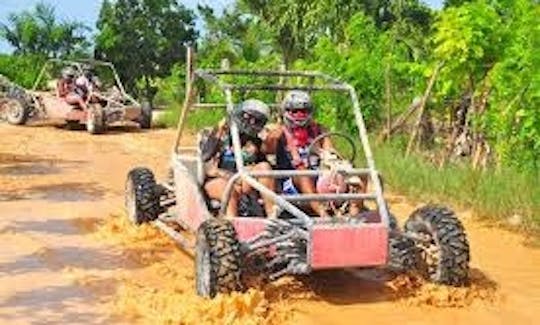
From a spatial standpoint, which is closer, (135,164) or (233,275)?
(233,275)

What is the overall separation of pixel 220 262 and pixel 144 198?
119 inches

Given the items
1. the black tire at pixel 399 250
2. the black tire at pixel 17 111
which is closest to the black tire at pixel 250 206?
the black tire at pixel 399 250

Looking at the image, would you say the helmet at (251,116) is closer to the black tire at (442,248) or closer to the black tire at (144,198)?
the black tire at (442,248)

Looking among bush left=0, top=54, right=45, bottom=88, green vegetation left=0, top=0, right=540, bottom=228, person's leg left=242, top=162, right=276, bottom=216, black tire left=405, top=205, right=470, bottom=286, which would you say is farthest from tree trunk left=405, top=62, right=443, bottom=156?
bush left=0, top=54, right=45, bottom=88

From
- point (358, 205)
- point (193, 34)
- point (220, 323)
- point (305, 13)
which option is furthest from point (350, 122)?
point (193, 34)

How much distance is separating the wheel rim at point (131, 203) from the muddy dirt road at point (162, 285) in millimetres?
143

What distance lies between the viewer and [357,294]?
7.52 meters

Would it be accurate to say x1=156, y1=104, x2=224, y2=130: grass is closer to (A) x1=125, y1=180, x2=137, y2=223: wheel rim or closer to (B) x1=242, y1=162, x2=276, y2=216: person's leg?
(A) x1=125, y1=180, x2=137, y2=223: wheel rim

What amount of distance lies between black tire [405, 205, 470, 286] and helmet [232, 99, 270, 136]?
4.57ft

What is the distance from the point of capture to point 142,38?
35031mm

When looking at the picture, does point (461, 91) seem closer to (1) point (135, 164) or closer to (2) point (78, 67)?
(1) point (135, 164)

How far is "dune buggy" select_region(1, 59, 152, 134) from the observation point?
2053 cm

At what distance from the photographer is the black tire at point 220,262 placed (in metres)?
6.92

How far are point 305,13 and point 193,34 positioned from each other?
26.5ft
